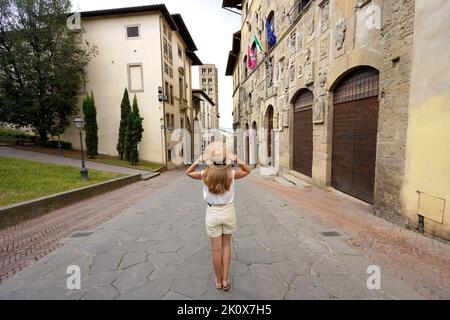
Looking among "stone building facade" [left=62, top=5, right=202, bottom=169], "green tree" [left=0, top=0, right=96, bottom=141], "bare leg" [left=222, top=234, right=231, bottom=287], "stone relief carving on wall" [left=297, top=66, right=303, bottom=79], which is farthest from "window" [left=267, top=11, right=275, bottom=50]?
"green tree" [left=0, top=0, right=96, bottom=141]

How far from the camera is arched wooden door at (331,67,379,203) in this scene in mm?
5723

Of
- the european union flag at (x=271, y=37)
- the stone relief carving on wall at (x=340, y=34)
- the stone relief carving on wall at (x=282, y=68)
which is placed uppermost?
the european union flag at (x=271, y=37)

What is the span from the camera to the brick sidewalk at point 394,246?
2.69 meters

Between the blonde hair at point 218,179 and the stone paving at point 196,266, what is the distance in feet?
3.77

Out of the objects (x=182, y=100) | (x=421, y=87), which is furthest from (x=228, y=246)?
(x=182, y=100)

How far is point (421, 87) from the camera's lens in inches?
155

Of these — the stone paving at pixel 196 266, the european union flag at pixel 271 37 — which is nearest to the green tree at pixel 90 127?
the european union flag at pixel 271 37

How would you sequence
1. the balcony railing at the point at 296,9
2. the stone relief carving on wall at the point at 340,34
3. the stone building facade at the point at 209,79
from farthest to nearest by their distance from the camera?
the stone building facade at the point at 209,79 → the balcony railing at the point at 296,9 → the stone relief carving on wall at the point at 340,34

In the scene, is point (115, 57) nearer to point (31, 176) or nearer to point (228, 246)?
point (31, 176)

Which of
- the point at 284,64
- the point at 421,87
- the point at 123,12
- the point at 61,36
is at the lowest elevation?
the point at 421,87

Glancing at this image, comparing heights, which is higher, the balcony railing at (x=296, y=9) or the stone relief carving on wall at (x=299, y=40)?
the balcony railing at (x=296, y=9)

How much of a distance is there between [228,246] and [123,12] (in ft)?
70.2

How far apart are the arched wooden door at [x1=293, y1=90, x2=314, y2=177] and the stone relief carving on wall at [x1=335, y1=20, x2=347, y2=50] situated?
249cm

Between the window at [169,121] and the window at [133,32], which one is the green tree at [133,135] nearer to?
the window at [169,121]
